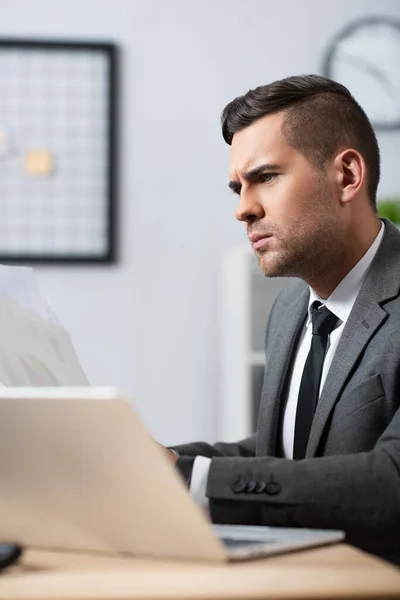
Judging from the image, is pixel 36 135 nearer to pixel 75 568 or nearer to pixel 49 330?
pixel 49 330

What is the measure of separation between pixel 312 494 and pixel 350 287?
65 cm

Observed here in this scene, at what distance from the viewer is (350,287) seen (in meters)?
1.77

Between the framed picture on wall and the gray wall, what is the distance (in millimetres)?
70

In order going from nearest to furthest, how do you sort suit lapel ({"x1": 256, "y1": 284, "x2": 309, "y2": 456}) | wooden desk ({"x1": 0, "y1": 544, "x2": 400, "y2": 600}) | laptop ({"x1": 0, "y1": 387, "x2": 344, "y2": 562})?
wooden desk ({"x1": 0, "y1": 544, "x2": 400, "y2": 600}) < laptop ({"x1": 0, "y1": 387, "x2": 344, "y2": 562}) < suit lapel ({"x1": 256, "y1": 284, "x2": 309, "y2": 456})

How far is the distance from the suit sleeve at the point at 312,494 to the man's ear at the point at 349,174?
26.3 inches

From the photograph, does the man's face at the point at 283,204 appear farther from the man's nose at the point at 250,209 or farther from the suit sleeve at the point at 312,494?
the suit sleeve at the point at 312,494

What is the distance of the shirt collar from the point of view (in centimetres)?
177

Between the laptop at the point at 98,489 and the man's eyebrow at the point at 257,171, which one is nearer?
the laptop at the point at 98,489

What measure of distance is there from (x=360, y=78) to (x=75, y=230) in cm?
134

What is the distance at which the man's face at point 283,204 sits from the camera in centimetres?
176

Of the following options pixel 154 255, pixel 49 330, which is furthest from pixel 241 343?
pixel 49 330

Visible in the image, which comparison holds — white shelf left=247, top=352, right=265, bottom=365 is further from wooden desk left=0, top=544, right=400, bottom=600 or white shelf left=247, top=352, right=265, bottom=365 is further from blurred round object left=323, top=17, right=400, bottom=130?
wooden desk left=0, top=544, right=400, bottom=600

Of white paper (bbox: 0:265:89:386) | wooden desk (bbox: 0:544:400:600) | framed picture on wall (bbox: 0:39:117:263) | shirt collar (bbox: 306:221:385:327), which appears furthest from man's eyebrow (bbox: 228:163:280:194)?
framed picture on wall (bbox: 0:39:117:263)

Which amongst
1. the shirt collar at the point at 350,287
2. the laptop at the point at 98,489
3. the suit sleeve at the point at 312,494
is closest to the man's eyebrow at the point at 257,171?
the shirt collar at the point at 350,287
